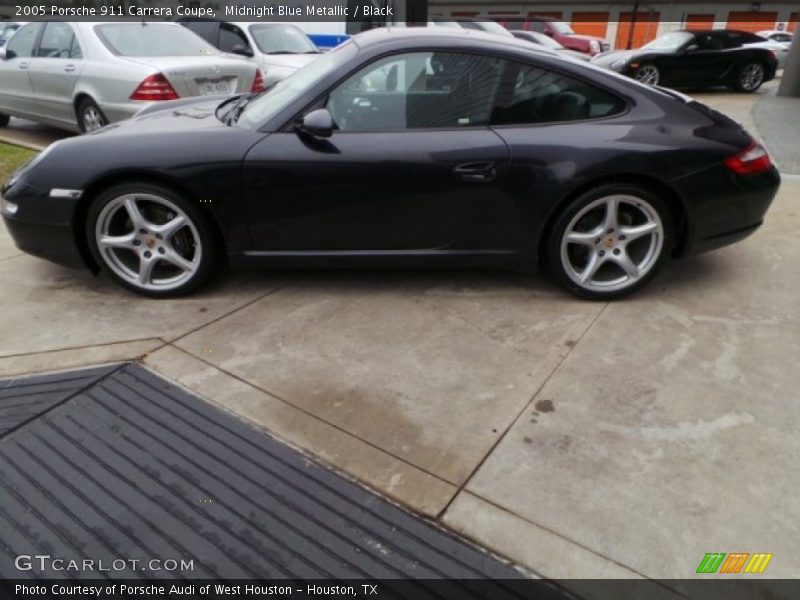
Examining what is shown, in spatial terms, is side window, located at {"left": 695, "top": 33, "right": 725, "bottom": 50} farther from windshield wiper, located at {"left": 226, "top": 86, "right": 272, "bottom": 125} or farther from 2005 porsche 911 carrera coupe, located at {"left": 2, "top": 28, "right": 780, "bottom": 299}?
windshield wiper, located at {"left": 226, "top": 86, "right": 272, "bottom": 125}

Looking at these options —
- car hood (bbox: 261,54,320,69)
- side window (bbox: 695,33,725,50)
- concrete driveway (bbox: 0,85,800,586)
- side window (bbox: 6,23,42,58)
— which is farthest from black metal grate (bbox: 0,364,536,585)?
side window (bbox: 695,33,725,50)

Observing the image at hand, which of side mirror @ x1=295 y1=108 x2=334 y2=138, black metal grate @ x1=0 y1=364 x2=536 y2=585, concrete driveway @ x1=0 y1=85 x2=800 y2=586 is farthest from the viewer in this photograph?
side mirror @ x1=295 y1=108 x2=334 y2=138

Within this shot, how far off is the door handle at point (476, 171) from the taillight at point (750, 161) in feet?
4.15

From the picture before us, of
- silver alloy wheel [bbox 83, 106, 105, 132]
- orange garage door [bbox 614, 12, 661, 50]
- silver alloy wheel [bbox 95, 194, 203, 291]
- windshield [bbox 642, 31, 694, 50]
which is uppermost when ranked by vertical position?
orange garage door [bbox 614, 12, 661, 50]

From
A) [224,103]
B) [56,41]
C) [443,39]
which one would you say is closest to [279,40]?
[56,41]

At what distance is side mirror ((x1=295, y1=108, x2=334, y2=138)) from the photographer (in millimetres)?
2854

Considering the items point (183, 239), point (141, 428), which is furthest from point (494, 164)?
point (141, 428)

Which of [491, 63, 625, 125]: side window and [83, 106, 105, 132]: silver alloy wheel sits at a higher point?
[491, 63, 625, 125]: side window

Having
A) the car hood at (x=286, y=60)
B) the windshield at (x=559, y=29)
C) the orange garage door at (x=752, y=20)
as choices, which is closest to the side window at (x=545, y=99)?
the car hood at (x=286, y=60)

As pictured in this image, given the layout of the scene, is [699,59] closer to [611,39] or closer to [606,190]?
[606,190]

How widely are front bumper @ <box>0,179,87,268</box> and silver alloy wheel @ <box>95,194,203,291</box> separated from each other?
149mm

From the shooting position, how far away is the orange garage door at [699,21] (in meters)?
34.2

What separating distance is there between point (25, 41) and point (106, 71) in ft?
7.57

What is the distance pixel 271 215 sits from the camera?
10.1ft
